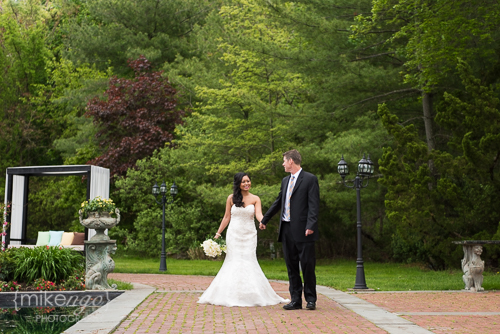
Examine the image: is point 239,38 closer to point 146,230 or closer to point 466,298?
point 146,230

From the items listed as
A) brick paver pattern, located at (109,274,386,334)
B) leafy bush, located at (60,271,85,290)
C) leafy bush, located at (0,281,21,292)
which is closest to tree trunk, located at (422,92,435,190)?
brick paver pattern, located at (109,274,386,334)

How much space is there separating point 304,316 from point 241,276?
1.73m

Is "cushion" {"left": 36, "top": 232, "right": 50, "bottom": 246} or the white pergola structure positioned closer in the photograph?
the white pergola structure

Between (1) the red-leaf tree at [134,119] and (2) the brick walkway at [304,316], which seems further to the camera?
(1) the red-leaf tree at [134,119]

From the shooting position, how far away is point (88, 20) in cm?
3834

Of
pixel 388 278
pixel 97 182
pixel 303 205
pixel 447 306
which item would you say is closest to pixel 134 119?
pixel 97 182

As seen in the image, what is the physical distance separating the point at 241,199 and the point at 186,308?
2.00 metres

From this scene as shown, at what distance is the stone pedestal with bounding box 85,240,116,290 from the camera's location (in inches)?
420

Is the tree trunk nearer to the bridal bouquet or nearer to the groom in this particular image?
the bridal bouquet

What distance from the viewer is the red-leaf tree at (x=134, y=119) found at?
2753 cm

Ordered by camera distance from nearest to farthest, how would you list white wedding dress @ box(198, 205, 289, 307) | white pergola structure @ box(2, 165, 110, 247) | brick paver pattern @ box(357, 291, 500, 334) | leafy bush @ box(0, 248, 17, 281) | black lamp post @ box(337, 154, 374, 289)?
brick paver pattern @ box(357, 291, 500, 334), white wedding dress @ box(198, 205, 289, 307), leafy bush @ box(0, 248, 17, 281), black lamp post @ box(337, 154, 374, 289), white pergola structure @ box(2, 165, 110, 247)

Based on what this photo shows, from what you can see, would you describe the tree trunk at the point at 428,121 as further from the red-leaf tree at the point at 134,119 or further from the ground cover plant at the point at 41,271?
the ground cover plant at the point at 41,271

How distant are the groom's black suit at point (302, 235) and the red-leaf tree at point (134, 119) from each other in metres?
19.6

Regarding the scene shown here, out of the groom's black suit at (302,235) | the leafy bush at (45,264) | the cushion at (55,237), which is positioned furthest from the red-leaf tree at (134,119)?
the groom's black suit at (302,235)
